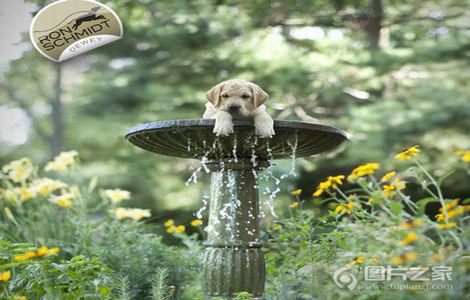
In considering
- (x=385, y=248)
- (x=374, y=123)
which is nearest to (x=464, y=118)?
(x=374, y=123)

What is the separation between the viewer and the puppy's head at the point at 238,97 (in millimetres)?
3430

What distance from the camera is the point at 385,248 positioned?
261 centimetres

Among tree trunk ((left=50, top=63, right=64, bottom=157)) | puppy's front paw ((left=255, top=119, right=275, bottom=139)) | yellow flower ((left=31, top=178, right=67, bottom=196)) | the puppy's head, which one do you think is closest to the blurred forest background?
tree trunk ((left=50, top=63, right=64, bottom=157))

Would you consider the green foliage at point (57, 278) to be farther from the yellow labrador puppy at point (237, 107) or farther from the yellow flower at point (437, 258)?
the yellow flower at point (437, 258)

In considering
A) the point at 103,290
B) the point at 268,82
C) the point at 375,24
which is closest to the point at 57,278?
the point at 103,290

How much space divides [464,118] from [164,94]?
4510 millimetres

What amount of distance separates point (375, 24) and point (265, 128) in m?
7.36

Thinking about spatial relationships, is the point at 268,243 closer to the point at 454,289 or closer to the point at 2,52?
the point at 454,289

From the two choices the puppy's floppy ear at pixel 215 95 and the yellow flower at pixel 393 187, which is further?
the puppy's floppy ear at pixel 215 95

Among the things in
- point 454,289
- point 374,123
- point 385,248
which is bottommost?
point 454,289

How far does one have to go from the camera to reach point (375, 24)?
9.96m

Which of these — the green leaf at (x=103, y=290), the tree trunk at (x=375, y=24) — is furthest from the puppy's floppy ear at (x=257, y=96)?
the tree trunk at (x=375, y=24)

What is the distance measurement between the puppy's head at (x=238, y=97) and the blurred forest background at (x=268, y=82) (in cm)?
509

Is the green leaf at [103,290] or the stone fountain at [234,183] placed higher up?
the stone fountain at [234,183]
